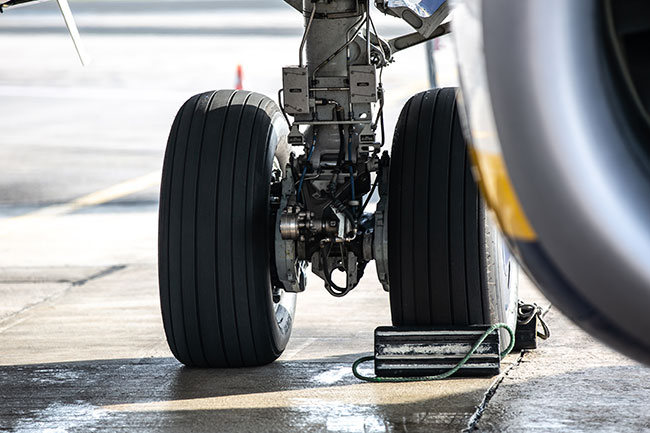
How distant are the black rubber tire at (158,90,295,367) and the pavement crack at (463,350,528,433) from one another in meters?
0.82

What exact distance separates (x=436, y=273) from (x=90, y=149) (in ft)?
26.2

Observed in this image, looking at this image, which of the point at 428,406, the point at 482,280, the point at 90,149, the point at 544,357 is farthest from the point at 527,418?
the point at 90,149

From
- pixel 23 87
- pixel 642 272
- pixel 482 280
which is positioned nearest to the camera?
pixel 642 272

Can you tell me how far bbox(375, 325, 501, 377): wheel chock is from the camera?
3.84m

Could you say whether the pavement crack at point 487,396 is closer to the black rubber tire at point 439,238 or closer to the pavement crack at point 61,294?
the black rubber tire at point 439,238

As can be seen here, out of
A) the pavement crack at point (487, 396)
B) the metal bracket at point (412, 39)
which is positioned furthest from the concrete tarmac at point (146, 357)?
the metal bracket at point (412, 39)

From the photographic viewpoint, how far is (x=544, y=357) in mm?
4234

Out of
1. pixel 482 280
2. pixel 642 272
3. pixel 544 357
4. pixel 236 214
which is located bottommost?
pixel 544 357

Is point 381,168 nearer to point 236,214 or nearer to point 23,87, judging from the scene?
point 236,214

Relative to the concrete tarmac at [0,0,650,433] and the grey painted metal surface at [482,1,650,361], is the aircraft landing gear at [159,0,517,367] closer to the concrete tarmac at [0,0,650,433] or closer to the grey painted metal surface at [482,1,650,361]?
the concrete tarmac at [0,0,650,433]

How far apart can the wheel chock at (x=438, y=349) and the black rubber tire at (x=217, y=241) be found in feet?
1.51

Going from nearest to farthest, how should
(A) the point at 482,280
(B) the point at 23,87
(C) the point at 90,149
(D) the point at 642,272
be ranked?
(D) the point at 642,272 → (A) the point at 482,280 → (C) the point at 90,149 → (B) the point at 23,87

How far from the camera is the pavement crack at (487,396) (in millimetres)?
3360

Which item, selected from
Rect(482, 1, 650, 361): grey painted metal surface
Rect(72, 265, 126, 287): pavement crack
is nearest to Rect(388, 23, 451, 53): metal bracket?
Rect(72, 265, 126, 287): pavement crack
